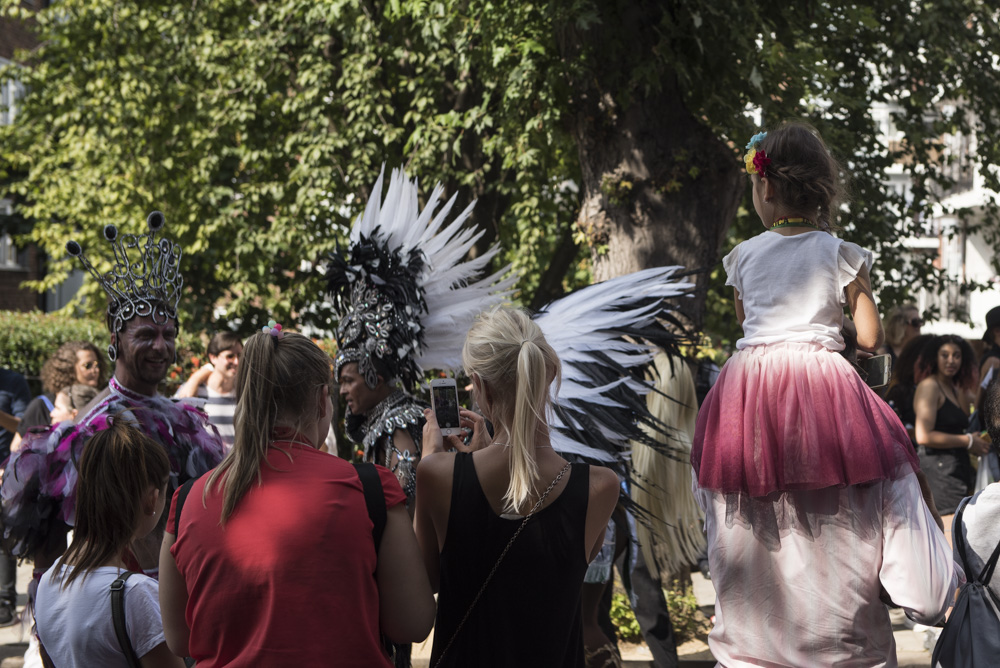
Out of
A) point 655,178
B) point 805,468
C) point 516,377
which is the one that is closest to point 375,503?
point 516,377

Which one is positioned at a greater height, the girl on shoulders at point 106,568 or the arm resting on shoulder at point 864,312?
the arm resting on shoulder at point 864,312

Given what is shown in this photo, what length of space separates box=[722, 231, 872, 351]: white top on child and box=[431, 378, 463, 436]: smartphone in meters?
0.83

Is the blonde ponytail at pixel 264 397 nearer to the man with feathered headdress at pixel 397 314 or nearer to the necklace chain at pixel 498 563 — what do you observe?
the necklace chain at pixel 498 563

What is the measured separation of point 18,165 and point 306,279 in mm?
4949

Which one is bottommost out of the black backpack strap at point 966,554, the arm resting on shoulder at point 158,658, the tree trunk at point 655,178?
the arm resting on shoulder at point 158,658

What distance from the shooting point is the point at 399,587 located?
2164 mm

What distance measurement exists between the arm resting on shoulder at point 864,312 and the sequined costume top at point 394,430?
154 centimetres

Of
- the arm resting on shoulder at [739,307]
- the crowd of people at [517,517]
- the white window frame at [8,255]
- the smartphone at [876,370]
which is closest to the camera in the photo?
the crowd of people at [517,517]

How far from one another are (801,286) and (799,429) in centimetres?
37

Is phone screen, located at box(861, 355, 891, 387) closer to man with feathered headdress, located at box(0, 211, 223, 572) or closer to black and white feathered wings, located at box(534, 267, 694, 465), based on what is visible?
black and white feathered wings, located at box(534, 267, 694, 465)

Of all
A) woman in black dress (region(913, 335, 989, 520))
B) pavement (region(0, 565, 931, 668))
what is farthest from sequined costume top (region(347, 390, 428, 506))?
woman in black dress (region(913, 335, 989, 520))

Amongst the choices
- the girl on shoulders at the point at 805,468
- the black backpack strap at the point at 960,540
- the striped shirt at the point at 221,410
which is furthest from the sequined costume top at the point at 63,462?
the striped shirt at the point at 221,410

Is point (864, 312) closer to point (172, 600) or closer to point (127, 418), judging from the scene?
point (172, 600)

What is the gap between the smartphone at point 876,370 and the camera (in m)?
2.71
